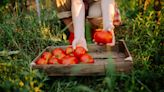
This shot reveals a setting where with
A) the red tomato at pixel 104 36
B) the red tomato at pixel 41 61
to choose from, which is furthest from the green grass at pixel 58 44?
the red tomato at pixel 104 36

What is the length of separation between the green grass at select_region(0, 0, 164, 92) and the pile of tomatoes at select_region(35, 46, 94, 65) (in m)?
0.12

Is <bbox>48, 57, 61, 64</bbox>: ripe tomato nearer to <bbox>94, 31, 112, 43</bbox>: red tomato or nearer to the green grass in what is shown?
the green grass

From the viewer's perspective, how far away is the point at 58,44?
3.68m

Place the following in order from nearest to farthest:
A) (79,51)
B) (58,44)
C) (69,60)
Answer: (69,60)
(79,51)
(58,44)

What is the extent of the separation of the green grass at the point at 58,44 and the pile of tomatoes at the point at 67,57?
0.41 feet

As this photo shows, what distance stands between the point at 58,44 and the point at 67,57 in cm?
85

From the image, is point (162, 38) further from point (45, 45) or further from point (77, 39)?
point (45, 45)

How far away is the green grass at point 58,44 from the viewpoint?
8.00 ft

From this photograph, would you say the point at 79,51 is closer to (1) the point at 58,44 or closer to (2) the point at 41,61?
(2) the point at 41,61

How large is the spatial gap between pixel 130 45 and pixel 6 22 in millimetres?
1274

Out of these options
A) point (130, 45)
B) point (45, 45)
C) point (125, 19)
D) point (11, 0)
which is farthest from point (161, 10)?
point (11, 0)

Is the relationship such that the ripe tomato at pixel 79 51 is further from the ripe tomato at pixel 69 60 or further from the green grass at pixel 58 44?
the green grass at pixel 58 44

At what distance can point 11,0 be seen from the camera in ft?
15.0

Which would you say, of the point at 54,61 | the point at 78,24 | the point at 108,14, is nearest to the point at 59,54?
the point at 54,61
